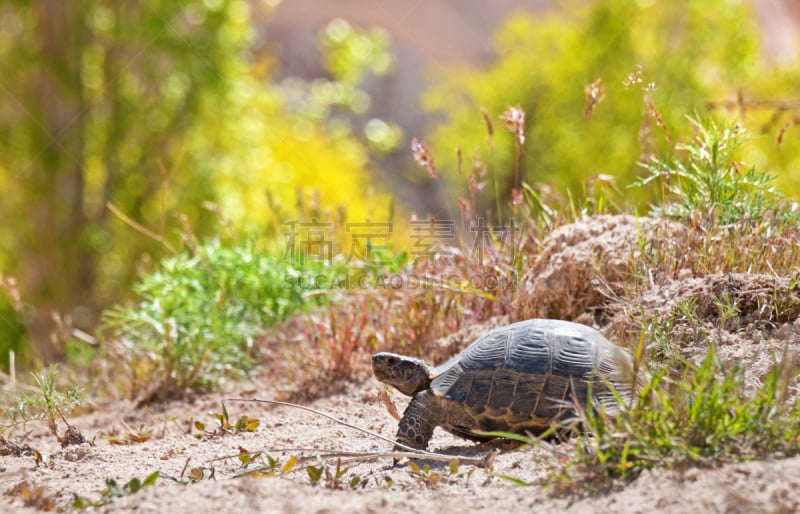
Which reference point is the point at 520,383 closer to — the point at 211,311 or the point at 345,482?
the point at 345,482

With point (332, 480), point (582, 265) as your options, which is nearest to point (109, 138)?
point (582, 265)

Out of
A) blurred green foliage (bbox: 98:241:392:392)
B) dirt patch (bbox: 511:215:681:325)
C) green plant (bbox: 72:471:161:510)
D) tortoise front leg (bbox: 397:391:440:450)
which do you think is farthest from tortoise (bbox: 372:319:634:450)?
blurred green foliage (bbox: 98:241:392:392)

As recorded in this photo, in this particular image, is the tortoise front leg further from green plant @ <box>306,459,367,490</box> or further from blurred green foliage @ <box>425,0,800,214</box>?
blurred green foliage @ <box>425,0,800,214</box>

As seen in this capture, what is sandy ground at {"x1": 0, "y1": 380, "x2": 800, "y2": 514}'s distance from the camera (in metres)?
1.84

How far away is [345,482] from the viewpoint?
7.53 ft

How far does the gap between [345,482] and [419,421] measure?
0.42m

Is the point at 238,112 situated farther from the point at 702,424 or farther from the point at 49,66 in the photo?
the point at 702,424

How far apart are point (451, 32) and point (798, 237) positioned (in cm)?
2174

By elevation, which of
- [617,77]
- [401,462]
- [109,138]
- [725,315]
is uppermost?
[617,77]

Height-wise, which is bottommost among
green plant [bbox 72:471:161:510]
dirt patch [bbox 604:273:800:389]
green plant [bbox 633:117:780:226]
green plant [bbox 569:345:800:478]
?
green plant [bbox 72:471:161:510]

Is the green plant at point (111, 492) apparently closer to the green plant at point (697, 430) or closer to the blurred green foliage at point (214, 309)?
the green plant at point (697, 430)

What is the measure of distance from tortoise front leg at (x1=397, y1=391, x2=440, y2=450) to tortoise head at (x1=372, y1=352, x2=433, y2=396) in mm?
127

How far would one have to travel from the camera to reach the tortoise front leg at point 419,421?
262cm

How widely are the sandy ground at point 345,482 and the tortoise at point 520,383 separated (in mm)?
120
